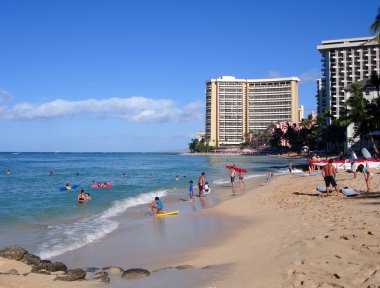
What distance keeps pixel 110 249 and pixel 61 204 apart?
1228cm

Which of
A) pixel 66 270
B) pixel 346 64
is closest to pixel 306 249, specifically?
pixel 66 270

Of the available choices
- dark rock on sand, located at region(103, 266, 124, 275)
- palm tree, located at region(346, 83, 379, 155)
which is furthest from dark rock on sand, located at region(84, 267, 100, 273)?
palm tree, located at region(346, 83, 379, 155)

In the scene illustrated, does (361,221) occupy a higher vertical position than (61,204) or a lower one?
higher

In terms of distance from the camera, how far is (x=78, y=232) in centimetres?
1379

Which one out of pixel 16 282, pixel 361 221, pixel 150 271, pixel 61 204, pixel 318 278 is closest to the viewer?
pixel 318 278

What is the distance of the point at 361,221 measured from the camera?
965 centimetres

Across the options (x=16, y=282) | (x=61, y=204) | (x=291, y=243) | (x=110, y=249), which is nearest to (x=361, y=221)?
(x=291, y=243)

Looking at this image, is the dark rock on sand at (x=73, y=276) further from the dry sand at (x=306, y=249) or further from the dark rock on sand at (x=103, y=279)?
the dry sand at (x=306, y=249)

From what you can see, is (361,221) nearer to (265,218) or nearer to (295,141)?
(265,218)

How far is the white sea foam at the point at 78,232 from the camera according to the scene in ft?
37.3

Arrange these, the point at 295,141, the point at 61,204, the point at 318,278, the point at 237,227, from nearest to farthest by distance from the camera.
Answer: the point at 318,278 → the point at 237,227 → the point at 61,204 → the point at 295,141

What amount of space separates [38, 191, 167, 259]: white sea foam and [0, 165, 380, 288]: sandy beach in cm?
67

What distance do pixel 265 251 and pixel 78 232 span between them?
7.79 m

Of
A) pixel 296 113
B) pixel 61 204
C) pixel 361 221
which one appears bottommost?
pixel 61 204
